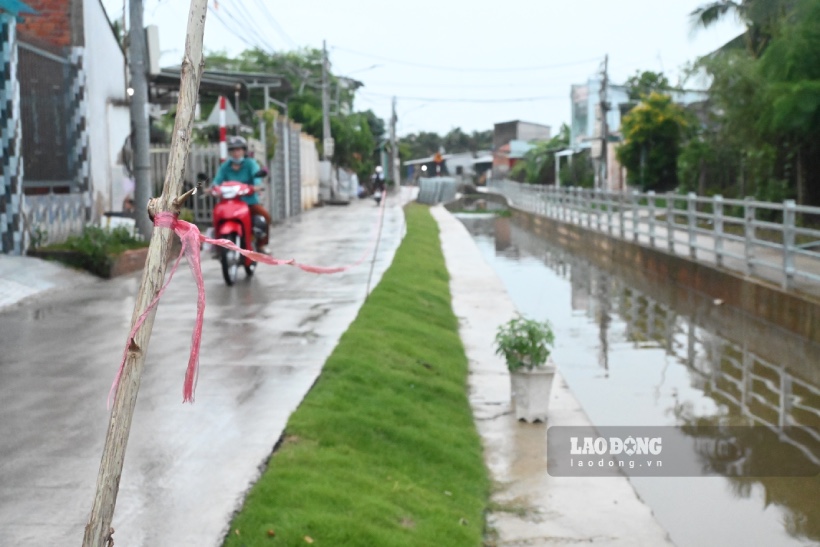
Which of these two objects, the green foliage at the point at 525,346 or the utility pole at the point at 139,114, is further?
the utility pole at the point at 139,114

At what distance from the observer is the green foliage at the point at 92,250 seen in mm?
13734

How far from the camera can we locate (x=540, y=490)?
251 inches

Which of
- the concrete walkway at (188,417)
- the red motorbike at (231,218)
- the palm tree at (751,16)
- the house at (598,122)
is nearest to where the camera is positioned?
the concrete walkway at (188,417)

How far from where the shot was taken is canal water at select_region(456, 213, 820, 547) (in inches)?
249

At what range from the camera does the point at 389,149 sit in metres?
86.9

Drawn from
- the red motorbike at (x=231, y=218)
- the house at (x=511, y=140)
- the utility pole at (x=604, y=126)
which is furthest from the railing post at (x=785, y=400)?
→ the house at (x=511, y=140)

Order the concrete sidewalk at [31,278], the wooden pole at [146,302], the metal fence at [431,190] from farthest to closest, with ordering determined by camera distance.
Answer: the metal fence at [431,190]
the concrete sidewalk at [31,278]
the wooden pole at [146,302]

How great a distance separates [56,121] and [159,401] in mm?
9095

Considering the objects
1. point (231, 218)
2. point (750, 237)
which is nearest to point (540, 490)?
point (231, 218)

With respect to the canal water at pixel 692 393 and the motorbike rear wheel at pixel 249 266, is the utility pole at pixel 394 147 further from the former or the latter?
the motorbike rear wheel at pixel 249 266

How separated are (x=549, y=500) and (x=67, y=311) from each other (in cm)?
633

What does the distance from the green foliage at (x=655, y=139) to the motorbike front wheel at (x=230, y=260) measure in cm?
2978

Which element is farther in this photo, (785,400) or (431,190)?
(431,190)

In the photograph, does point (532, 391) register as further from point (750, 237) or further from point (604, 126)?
point (604, 126)
